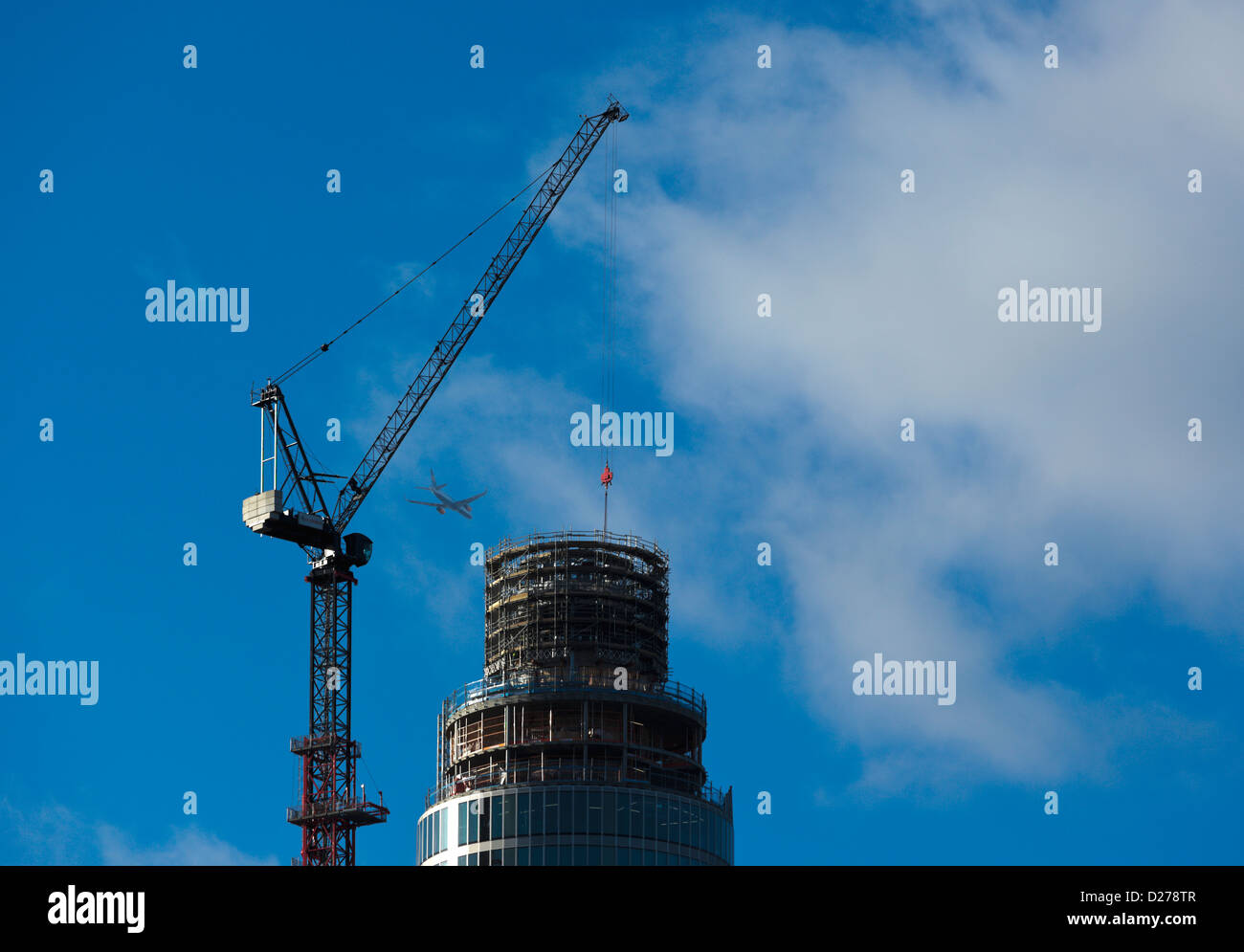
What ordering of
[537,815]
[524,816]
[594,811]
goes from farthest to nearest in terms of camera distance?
[594,811] → [524,816] → [537,815]

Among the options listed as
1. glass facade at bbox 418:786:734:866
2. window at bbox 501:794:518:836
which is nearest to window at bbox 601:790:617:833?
Result: glass facade at bbox 418:786:734:866

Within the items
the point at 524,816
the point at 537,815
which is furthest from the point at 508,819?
the point at 537,815

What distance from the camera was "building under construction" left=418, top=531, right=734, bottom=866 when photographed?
17988 cm

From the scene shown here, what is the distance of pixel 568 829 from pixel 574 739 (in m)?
8.99

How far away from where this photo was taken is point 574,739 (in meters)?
184

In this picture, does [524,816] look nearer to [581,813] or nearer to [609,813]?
[581,813]

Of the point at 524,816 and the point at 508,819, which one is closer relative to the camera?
the point at 524,816

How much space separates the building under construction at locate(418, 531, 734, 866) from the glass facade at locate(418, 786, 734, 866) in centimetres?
12

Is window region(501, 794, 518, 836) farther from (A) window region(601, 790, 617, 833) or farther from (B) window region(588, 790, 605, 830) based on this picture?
(A) window region(601, 790, 617, 833)
